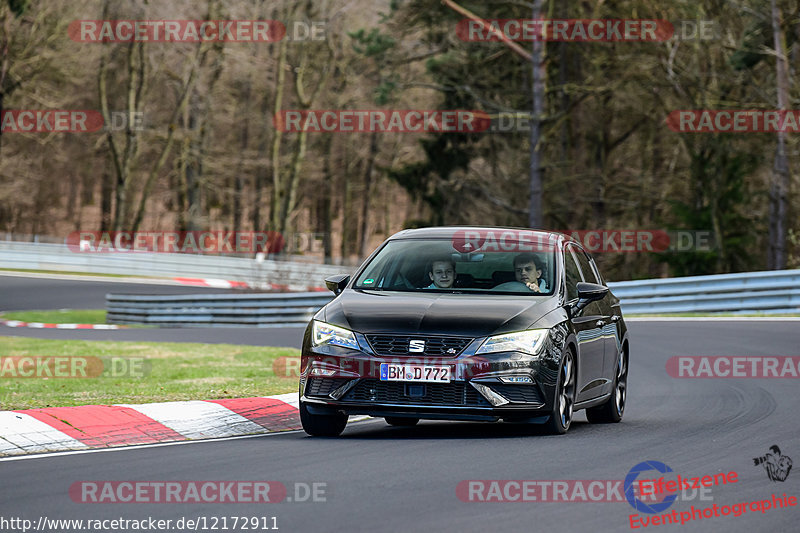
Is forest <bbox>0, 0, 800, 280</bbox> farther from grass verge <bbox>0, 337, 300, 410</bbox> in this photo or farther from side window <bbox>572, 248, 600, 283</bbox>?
side window <bbox>572, 248, 600, 283</bbox>

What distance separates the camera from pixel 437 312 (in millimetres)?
9250

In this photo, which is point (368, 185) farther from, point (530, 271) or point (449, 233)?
point (530, 271)

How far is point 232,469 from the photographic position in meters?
7.87

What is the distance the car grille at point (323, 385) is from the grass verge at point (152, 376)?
8.54 feet

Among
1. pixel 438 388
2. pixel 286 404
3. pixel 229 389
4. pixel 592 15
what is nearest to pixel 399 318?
pixel 438 388

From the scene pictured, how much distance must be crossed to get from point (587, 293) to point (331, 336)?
2.20 metres

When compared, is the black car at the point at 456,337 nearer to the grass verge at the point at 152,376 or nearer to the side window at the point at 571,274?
the side window at the point at 571,274

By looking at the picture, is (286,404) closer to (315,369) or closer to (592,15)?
(315,369)

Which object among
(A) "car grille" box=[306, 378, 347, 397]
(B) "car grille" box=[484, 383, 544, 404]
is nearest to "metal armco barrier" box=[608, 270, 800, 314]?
(B) "car grille" box=[484, 383, 544, 404]

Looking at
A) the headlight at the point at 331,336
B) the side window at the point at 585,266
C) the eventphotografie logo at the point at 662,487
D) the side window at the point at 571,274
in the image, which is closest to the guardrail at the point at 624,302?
the side window at the point at 585,266

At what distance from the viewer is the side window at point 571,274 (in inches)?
407

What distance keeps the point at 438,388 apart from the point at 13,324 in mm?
22038

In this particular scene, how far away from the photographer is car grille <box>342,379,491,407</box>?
9039 mm

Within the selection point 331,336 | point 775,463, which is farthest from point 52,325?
point 775,463
